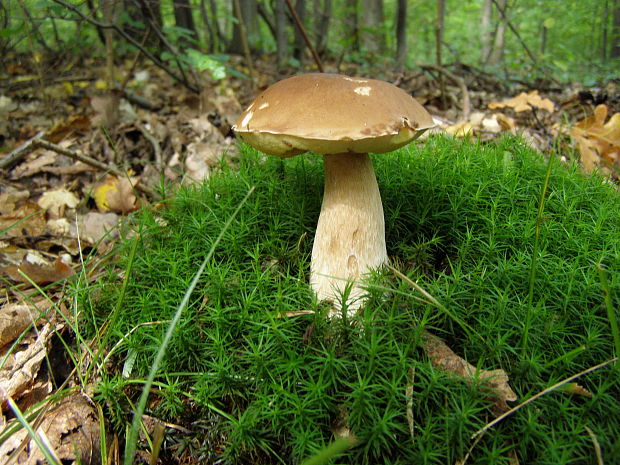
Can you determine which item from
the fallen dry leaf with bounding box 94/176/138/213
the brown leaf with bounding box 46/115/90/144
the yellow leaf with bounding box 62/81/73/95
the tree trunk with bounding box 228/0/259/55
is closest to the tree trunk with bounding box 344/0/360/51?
the tree trunk with bounding box 228/0/259/55

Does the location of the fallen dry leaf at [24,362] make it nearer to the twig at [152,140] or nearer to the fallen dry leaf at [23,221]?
the fallen dry leaf at [23,221]

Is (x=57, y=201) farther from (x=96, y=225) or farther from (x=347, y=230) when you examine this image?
(x=347, y=230)

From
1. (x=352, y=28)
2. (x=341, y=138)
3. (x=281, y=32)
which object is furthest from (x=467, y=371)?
(x=352, y=28)

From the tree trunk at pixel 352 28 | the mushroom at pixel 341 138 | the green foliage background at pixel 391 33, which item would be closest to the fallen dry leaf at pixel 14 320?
the mushroom at pixel 341 138

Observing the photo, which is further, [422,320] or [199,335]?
[199,335]

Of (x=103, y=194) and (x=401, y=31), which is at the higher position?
(x=401, y=31)

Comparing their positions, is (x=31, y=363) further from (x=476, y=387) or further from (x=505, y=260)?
(x=505, y=260)

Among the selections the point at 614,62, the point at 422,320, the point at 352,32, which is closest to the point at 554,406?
the point at 422,320
